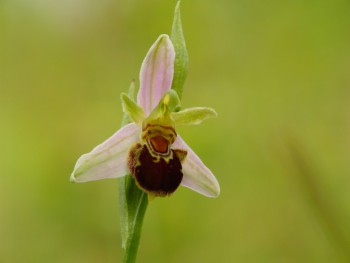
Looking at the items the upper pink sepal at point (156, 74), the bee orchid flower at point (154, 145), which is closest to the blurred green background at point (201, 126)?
the bee orchid flower at point (154, 145)

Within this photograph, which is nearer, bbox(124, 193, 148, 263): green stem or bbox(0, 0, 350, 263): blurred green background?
bbox(124, 193, 148, 263): green stem

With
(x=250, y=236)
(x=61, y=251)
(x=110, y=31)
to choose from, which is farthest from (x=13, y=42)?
(x=250, y=236)

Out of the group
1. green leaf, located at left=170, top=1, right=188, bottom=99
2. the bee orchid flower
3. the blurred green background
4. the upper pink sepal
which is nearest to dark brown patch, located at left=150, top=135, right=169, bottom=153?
the bee orchid flower

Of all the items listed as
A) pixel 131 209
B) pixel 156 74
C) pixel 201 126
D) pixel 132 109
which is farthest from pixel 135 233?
pixel 201 126

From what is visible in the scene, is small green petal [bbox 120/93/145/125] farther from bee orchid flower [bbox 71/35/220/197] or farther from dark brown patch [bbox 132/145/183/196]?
dark brown patch [bbox 132/145/183/196]

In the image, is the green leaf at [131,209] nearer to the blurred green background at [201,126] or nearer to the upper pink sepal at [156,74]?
the upper pink sepal at [156,74]
